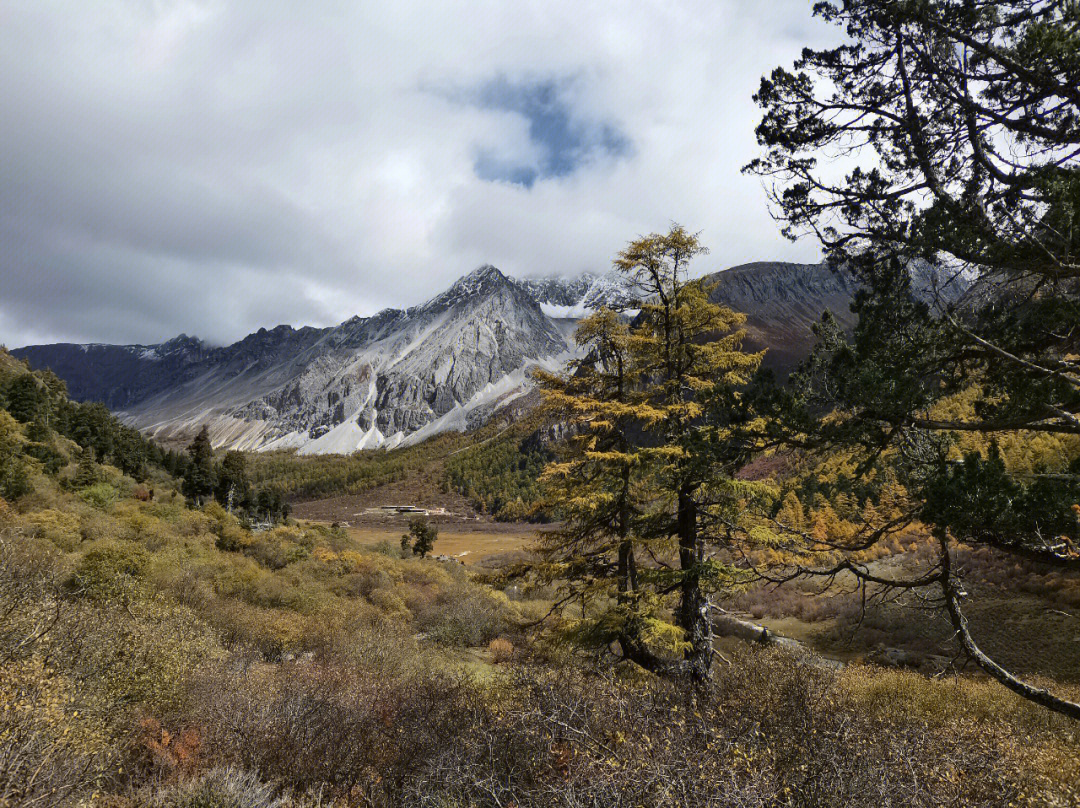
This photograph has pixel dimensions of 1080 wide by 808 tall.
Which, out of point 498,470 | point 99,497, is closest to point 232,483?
point 99,497

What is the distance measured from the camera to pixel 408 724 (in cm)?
827

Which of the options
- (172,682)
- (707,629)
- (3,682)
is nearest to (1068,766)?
(707,629)

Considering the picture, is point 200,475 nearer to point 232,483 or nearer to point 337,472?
point 232,483

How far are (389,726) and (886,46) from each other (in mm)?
12235

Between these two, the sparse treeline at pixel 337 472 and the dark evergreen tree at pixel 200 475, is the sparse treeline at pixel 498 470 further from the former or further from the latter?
the dark evergreen tree at pixel 200 475

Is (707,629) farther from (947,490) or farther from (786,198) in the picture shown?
(786,198)

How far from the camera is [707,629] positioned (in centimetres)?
1032

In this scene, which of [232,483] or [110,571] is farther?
[232,483]

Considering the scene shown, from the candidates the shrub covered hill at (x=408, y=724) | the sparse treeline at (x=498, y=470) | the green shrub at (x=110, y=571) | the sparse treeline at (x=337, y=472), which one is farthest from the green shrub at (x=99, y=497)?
the sparse treeline at (x=337, y=472)

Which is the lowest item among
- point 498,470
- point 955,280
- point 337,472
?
point 337,472

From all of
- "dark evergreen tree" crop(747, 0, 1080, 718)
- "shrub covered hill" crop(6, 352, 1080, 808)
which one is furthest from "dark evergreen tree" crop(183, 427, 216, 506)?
"dark evergreen tree" crop(747, 0, 1080, 718)

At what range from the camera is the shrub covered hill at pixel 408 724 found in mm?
5141

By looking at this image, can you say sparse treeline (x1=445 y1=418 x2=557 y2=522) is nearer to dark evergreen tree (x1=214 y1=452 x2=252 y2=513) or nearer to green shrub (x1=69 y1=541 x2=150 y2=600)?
dark evergreen tree (x1=214 y1=452 x2=252 y2=513)

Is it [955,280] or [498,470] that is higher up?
[955,280]
